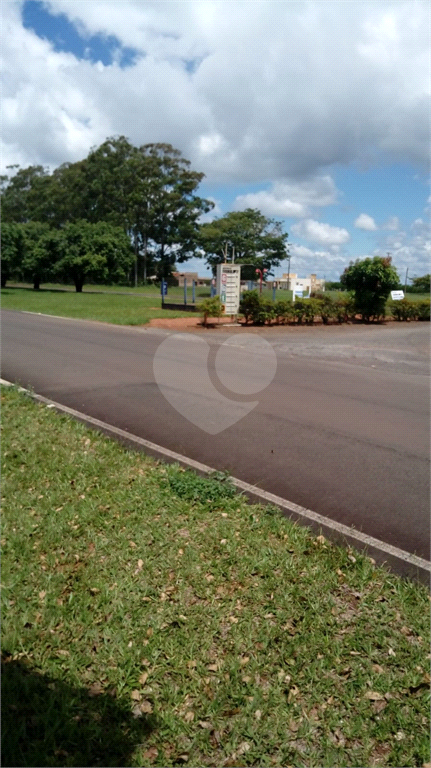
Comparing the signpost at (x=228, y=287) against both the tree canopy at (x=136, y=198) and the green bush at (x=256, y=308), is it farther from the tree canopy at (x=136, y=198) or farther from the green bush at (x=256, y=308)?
the tree canopy at (x=136, y=198)

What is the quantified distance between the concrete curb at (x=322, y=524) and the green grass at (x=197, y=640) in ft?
0.50

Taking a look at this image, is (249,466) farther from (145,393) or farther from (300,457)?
(145,393)

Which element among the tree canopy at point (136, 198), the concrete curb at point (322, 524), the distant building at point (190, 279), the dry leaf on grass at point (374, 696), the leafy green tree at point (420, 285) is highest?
the tree canopy at point (136, 198)

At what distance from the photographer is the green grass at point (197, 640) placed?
2301mm

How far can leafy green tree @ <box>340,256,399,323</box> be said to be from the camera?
1025 inches

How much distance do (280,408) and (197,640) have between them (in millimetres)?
4962

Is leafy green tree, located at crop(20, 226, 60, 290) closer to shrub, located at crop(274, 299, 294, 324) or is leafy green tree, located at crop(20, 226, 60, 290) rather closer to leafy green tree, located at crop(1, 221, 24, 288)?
leafy green tree, located at crop(1, 221, 24, 288)

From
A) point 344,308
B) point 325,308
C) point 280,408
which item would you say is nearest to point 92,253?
point 344,308

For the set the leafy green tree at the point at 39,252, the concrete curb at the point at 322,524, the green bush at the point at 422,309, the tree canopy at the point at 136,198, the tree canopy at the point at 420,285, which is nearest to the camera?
the concrete curb at the point at 322,524

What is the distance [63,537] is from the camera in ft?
12.2

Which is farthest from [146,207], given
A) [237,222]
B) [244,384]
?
[244,384]

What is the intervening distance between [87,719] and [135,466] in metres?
2.63

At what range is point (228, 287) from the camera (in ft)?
73.6

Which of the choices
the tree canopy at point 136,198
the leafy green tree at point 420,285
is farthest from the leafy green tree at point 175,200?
the leafy green tree at point 420,285
